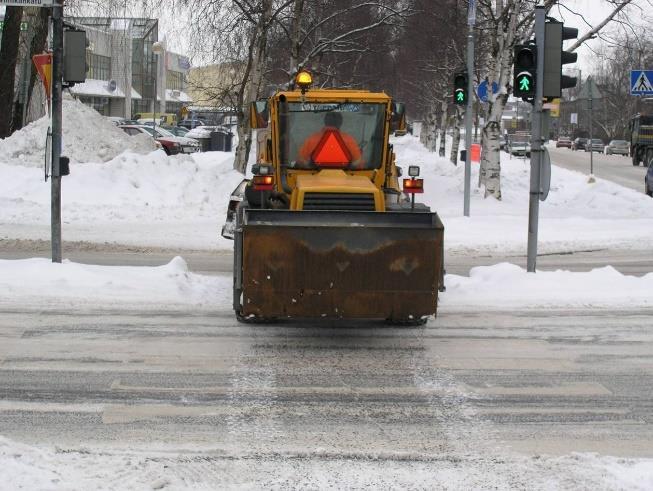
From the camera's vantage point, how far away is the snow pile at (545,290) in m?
11.2

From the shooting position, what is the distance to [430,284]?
8.43 meters

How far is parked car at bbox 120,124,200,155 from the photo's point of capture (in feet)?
148

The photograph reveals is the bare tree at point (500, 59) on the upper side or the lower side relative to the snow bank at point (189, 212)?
upper

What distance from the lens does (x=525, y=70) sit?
40.1ft

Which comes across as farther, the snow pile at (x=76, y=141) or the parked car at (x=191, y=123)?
the parked car at (x=191, y=123)

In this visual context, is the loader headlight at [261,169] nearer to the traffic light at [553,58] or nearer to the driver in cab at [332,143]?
the driver in cab at [332,143]

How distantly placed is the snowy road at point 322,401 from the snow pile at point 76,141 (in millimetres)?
18645

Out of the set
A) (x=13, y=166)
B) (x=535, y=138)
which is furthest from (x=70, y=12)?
(x=535, y=138)

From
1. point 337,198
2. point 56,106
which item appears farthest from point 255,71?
point 337,198

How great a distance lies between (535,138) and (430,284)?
15.9 feet

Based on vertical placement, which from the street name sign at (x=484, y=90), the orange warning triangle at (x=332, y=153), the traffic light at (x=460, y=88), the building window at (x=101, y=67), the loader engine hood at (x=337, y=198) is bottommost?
the loader engine hood at (x=337, y=198)

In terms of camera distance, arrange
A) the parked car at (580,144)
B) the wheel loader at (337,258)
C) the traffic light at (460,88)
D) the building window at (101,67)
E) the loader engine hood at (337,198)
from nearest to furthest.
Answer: the wheel loader at (337,258) < the loader engine hood at (337,198) < the traffic light at (460,88) < the building window at (101,67) < the parked car at (580,144)

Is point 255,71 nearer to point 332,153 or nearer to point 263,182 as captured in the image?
point 332,153

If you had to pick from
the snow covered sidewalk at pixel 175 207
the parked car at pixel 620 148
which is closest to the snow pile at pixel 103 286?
the snow covered sidewalk at pixel 175 207
